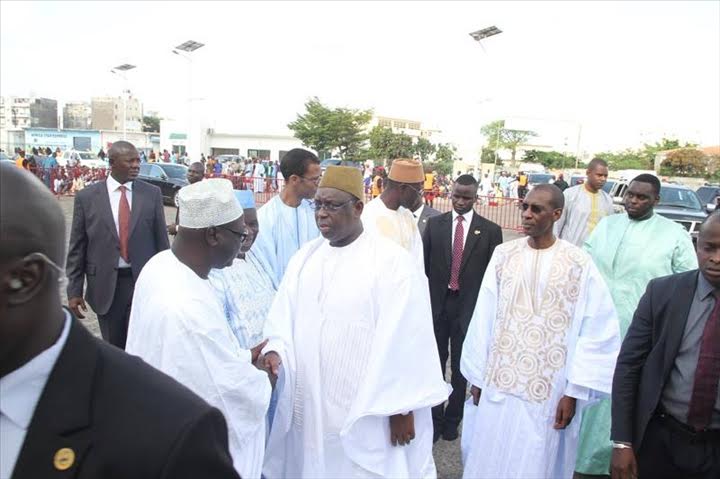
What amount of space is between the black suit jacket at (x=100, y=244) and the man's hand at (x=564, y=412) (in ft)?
10.5

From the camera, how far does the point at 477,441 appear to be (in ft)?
11.7

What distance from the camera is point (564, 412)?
3305 mm

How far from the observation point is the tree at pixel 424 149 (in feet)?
174

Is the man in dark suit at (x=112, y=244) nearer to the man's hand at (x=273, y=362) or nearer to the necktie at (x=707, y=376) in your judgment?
the man's hand at (x=273, y=362)

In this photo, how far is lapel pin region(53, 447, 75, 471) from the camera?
97 cm

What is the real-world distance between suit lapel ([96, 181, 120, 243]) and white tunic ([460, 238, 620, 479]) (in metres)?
3.14

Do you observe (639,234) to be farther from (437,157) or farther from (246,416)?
(437,157)

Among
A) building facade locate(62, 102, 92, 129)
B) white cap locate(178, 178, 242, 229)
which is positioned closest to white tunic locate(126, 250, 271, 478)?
white cap locate(178, 178, 242, 229)

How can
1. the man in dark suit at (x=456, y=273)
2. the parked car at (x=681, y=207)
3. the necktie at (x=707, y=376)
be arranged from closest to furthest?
the necktie at (x=707, y=376) → the man in dark suit at (x=456, y=273) → the parked car at (x=681, y=207)

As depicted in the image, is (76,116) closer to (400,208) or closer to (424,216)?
(424,216)

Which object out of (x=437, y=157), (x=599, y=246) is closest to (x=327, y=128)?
(x=437, y=157)

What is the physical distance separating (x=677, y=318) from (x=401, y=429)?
1.45 meters

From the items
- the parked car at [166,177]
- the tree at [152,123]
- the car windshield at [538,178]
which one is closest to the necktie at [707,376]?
the parked car at [166,177]

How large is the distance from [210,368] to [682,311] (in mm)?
2133
